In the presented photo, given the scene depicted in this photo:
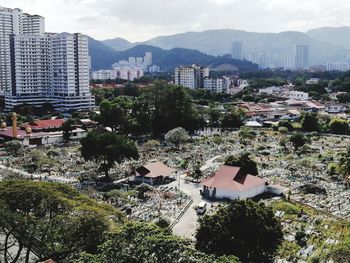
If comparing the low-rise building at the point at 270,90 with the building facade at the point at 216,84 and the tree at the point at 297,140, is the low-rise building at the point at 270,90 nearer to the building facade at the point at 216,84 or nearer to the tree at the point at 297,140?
the building facade at the point at 216,84

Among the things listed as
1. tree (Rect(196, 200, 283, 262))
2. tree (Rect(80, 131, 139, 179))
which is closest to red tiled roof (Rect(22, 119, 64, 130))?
tree (Rect(80, 131, 139, 179))

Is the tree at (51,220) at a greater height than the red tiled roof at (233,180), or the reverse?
the tree at (51,220)

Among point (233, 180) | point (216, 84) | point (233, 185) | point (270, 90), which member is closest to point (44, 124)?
point (233, 180)

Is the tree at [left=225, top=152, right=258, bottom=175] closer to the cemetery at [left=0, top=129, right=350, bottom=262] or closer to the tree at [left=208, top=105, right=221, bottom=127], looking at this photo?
the cemetery at [left=0, top=129, right=350, bottom=262]

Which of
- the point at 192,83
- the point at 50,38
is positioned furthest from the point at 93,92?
the point at 192,83

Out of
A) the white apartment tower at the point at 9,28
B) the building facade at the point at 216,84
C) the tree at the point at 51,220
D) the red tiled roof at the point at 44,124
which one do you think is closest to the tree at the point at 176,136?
the red tiled roof at the point at 44,124

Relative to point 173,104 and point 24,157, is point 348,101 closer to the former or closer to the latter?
point 173,104
